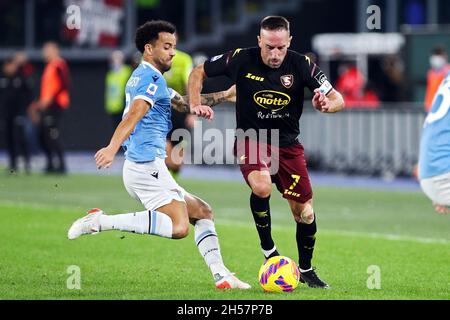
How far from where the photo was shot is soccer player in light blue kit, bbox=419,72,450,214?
28.8 ft

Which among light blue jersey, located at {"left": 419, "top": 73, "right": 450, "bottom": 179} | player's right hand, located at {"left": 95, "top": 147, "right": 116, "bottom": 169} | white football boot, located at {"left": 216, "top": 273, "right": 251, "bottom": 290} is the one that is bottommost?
white football boot, located at {"left": 216, "top": 273, "right": 251, "bottom": 290}

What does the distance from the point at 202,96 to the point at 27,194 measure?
31.7 feet

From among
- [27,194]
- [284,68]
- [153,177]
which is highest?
[284,68]

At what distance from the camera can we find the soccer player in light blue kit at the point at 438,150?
8781 mm

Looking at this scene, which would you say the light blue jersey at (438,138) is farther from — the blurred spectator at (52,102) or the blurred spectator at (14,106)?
the blurred spectator at (14,106)

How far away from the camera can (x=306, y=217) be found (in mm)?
10742

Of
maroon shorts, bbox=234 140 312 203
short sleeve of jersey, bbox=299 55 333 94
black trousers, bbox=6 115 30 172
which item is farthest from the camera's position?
black trousers, bbox=6 115 30 172

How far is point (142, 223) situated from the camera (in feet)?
32.8

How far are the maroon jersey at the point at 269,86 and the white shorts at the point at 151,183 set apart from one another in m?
0.87

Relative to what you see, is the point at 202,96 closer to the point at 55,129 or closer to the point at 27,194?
the point at 27,194

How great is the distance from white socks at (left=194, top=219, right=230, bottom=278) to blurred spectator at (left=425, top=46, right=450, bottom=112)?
39.1 ft

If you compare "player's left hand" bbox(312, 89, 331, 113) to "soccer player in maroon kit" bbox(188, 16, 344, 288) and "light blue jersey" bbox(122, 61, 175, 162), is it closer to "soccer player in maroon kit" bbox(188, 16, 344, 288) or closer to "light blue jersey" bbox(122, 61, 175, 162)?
"soccer player in maroon kit" bbox(188, 16, 344, 288)

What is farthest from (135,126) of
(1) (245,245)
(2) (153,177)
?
(1) (245,245)

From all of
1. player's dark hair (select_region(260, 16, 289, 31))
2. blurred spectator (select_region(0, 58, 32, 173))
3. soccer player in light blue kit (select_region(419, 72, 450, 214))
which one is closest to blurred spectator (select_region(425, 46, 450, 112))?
blurred spectator (select_region(0, 58, 32, 173))
